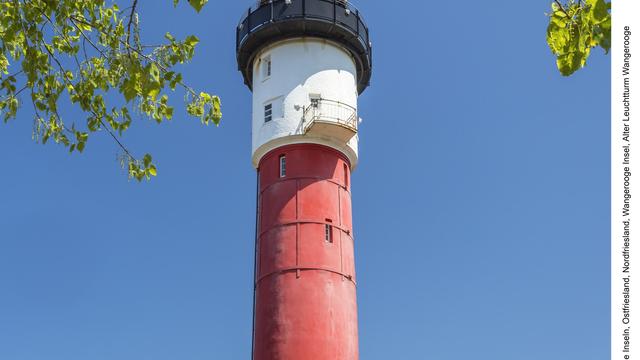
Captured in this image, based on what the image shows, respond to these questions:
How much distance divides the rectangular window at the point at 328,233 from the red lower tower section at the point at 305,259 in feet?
0.13

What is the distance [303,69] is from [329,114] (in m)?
2.32

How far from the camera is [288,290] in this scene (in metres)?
29.5

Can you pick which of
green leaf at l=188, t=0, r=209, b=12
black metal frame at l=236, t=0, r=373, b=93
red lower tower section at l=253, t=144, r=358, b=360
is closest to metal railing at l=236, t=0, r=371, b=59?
black metal frame at l=236, t=0, r=373, b=93

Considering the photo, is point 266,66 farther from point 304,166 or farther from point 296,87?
point 304,166

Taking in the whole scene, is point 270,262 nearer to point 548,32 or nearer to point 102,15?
point 102,15

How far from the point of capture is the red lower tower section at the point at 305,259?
28.9 m

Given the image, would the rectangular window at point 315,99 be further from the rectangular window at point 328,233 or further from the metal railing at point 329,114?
the rectangular window at point 328,233

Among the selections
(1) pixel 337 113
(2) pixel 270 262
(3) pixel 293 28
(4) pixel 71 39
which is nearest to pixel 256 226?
(2) pixel 270 262

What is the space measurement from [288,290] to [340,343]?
256 cm

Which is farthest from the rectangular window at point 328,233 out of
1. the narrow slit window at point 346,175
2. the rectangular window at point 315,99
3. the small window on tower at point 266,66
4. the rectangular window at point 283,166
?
the small window on tower at point 266,66

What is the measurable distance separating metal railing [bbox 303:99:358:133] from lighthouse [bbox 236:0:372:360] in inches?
1.6

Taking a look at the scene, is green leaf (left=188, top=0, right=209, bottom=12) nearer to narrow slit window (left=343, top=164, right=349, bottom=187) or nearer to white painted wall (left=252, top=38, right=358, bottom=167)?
white painted wall (left=252, top=38, right=358, bottom=167)

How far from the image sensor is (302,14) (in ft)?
110

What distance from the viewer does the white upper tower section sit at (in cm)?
3209
